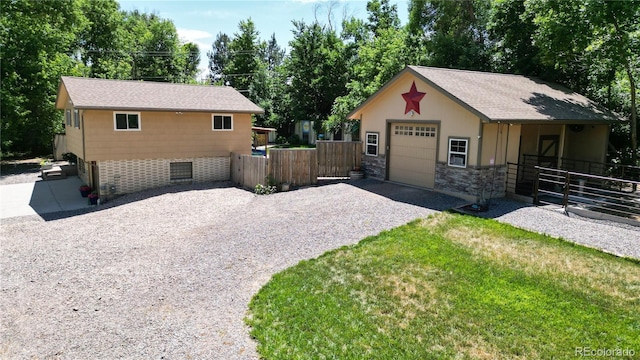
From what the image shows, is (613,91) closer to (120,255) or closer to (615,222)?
(615,222)

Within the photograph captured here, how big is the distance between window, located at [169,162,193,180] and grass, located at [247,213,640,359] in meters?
11.4

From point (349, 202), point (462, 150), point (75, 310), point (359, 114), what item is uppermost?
point (359, 114)

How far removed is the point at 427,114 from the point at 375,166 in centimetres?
342

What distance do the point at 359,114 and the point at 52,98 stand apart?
2039cm

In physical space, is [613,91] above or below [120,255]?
above

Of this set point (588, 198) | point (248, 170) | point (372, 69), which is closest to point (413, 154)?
point (588, 198)

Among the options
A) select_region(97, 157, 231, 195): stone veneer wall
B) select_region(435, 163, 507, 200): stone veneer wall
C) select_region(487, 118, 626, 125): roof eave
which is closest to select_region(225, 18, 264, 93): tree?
select_region(97, 157, 231, 195): stone veneer wall

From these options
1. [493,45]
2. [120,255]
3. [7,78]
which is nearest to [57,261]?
[120,255]

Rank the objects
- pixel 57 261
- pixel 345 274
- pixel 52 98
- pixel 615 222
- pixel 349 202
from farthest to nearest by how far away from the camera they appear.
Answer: pixel 52 98 → pixel 349 202 → pixel 615 222 → pixel 57 261 → pixel 345 274

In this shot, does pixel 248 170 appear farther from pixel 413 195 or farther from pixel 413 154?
pixel 413 195

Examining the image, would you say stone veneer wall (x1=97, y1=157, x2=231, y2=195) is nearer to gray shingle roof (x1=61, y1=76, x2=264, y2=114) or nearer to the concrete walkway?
the concrete walkway

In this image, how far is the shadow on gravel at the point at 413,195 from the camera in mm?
12789

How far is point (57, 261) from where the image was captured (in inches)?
381

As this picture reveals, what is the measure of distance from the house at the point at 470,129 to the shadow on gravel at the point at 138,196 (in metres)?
6.64
